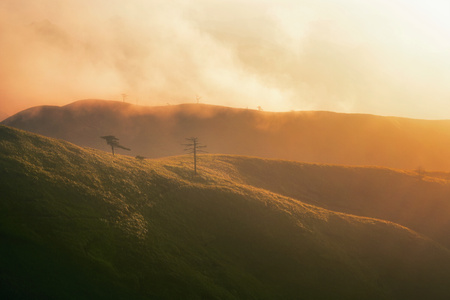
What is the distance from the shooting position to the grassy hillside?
29.4m

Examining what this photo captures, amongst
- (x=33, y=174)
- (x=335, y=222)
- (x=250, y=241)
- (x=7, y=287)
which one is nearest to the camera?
(x=7, y=287)

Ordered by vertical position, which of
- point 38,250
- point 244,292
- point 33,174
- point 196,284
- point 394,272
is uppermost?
point 33,174

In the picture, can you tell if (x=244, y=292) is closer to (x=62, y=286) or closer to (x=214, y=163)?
(x=62, y=286)

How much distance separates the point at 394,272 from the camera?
2173 inches

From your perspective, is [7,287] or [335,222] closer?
[7,287]

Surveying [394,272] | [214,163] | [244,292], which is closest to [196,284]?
[244,292]

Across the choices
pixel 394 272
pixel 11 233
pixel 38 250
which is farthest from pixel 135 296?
Answer: pixel 394 272

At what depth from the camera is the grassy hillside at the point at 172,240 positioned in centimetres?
2936

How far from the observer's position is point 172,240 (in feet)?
141

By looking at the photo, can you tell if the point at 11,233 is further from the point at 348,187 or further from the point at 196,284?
the point at 348,187

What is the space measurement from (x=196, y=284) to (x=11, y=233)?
2052 cm

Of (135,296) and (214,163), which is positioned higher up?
(214,163)

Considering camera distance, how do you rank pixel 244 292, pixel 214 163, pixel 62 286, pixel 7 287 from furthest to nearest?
pixel 214 163 < pixel 244 292 < pixel 62 286 < pixel 7 287

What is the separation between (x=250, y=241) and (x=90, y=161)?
3425 cm
